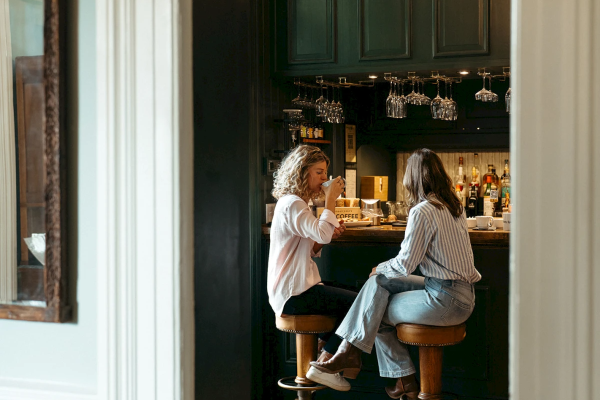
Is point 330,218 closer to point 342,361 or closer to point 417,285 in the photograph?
point 417,285

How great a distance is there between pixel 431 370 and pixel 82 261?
7.28 feet

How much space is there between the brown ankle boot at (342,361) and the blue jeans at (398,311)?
0.11 metres

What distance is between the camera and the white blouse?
12.3ft

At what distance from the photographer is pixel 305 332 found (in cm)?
383

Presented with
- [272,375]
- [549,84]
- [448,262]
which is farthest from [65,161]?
[272,375]

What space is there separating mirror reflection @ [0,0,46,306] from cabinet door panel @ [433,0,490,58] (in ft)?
10.1

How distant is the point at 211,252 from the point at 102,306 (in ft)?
1.07

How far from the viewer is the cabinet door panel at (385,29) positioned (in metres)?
4.55

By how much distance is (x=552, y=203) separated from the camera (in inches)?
60.9

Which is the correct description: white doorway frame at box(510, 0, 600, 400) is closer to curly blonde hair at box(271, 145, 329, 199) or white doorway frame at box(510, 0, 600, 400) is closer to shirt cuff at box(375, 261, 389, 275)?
shirt cuff at box(375, 261, 389, 275)

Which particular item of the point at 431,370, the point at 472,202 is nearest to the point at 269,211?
the point at 431,370

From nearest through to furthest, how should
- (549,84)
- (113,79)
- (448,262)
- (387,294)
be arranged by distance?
(549,84) < (113,79) < (448,262) < (387,294)

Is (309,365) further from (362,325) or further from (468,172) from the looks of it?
(468,172)

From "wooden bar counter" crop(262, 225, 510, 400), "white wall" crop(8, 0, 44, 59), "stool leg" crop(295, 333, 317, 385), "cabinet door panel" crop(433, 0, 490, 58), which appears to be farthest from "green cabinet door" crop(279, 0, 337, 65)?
"white wall" crop(8, 0, 44, 59)
